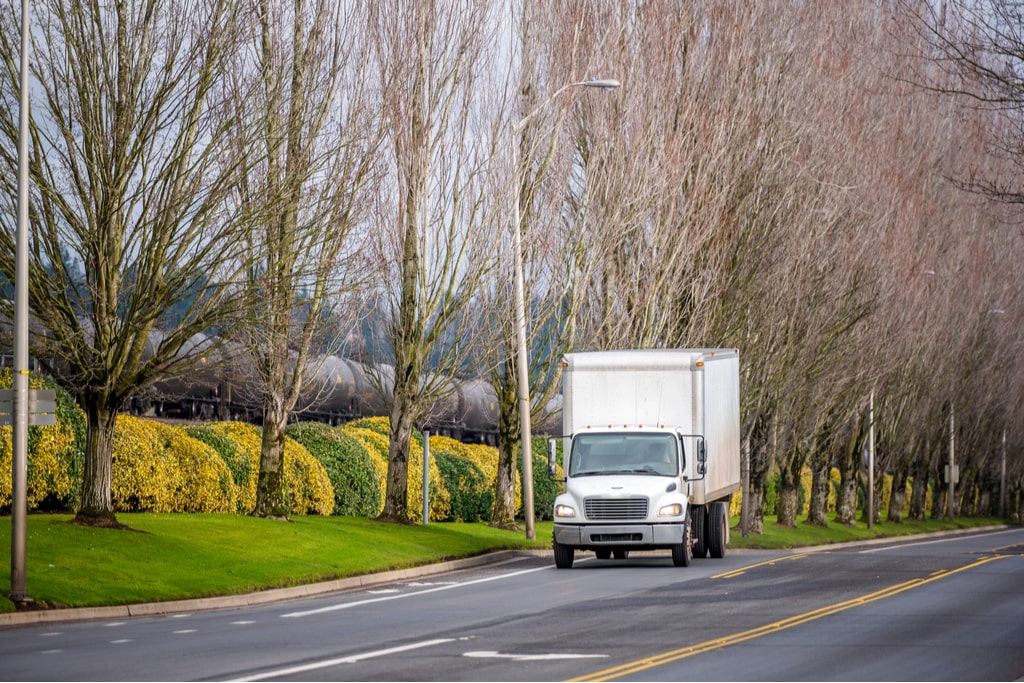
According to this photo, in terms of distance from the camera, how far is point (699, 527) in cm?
2966

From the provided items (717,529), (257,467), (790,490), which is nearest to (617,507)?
(717,529)

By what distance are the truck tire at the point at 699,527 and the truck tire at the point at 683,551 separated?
165cm

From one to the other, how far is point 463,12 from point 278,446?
1080 centimetres

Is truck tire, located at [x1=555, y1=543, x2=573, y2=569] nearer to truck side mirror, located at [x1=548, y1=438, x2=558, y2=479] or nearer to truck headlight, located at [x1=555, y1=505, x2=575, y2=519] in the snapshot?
truck headlight, located at [x1=555, y1=505, x2=575, y2=519]

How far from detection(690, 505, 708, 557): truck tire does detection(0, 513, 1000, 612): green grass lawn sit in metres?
4.27

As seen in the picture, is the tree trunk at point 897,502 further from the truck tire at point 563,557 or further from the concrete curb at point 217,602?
the concrete curb at point 217,602

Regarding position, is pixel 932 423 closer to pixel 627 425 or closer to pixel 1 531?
pixel 627 425

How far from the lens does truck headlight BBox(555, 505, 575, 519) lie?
2700 centimetres

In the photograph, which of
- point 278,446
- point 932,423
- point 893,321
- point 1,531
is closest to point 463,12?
point 278,446

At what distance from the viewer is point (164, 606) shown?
19797 millimetres

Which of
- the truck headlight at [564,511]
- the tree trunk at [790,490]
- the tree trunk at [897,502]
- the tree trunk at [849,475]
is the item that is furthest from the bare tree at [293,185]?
the tree trunk at [897,502]

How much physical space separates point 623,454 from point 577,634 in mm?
11789

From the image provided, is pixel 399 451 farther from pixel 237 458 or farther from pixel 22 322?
pixel 22 322

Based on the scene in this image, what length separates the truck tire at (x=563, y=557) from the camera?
27.6m
